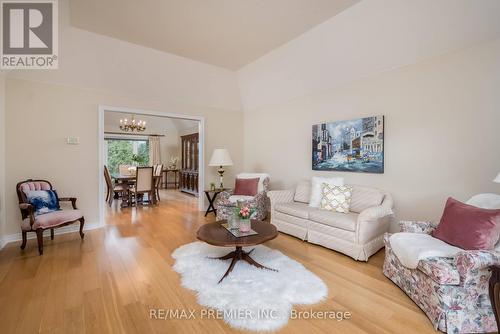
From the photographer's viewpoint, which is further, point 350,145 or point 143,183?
point 143,183

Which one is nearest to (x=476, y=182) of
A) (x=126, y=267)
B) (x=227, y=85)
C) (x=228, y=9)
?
(x=228, y=9)

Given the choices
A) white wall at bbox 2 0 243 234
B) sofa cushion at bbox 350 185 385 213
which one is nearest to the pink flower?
sofa cushion at bbox 350 185 385 213

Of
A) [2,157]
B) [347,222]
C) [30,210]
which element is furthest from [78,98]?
[347,222]

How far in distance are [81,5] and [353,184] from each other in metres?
4.57

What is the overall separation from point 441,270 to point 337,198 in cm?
174

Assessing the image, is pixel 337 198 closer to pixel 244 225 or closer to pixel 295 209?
pixel 295 209

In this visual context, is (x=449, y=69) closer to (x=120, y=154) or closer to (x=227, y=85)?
(x=227, y=85)

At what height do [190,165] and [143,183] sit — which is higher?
[190,165]

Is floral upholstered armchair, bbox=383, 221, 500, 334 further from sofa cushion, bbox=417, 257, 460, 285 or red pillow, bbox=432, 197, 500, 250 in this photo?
red pillow, bbox=432, 197, 500, 250

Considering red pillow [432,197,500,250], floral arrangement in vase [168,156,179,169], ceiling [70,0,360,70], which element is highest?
ceiling [70,0,360,70]

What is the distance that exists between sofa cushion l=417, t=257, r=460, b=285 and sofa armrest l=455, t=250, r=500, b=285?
4 cm

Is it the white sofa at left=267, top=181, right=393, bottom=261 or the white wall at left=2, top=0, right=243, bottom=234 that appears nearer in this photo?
the white sofa at left=267, top=181, right=393, bottom=261

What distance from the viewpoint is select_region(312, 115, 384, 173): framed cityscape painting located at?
3.45m

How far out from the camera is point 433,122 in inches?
116
